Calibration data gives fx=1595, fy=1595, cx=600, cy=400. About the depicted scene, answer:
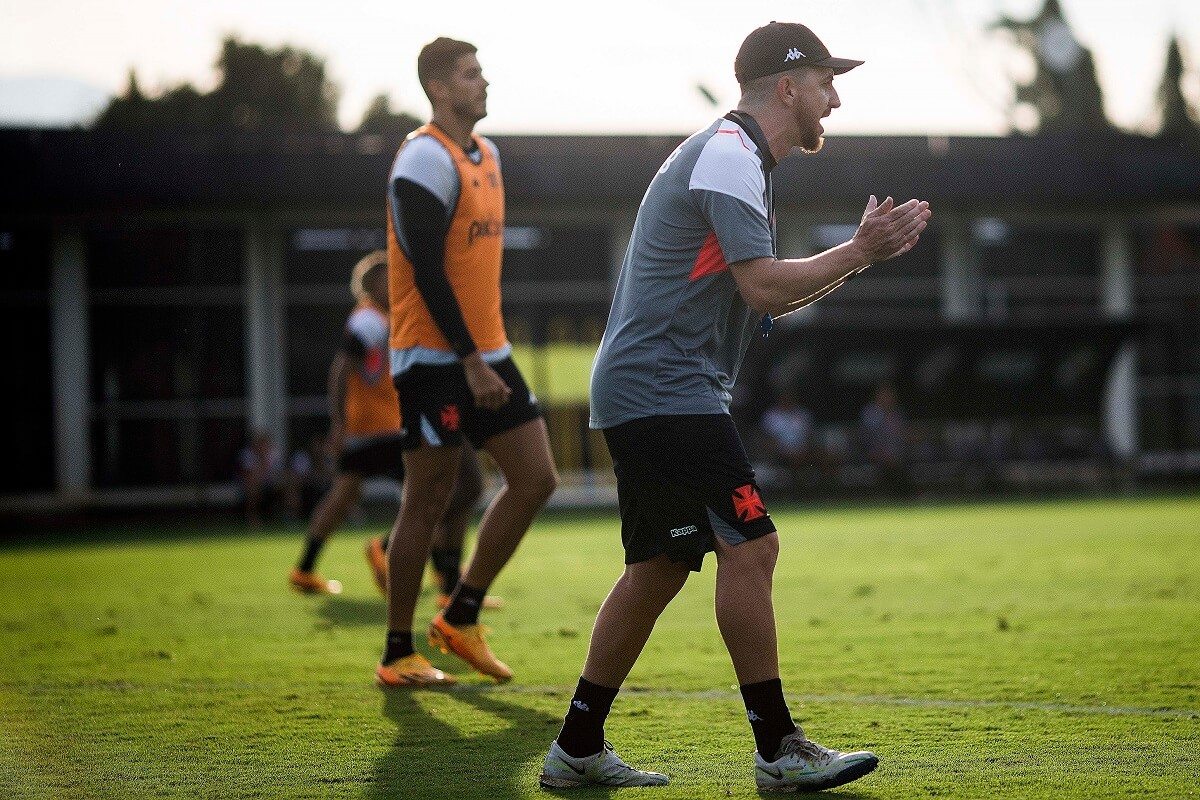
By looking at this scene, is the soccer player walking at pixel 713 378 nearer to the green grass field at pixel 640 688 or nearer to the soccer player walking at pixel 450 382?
the green grass field at pixel 640 688

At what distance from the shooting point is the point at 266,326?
2684 centimetres

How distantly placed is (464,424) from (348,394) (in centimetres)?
408

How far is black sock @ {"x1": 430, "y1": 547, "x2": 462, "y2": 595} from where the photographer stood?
8.70 meters

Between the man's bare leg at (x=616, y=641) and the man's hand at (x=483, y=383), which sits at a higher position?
the man's hand at (x=483, y=383)

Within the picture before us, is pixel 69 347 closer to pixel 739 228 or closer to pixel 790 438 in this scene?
pixel 790 438

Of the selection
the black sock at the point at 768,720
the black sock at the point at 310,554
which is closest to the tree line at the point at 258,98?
the black sock at the point at 310,554

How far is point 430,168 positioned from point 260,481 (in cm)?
1739

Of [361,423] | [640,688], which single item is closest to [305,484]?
[361,423]

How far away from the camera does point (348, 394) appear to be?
32.9ft

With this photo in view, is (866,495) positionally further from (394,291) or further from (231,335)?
(394,291)

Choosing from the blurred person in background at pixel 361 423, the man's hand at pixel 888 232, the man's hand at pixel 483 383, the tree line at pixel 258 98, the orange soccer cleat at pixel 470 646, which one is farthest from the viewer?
the tree line at pixel 258 98

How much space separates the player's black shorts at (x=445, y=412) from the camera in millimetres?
6059

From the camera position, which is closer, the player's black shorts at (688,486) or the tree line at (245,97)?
the player's black shorts at (688,486)

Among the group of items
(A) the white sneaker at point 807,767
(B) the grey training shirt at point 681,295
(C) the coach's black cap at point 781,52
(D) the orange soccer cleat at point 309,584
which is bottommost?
(D) the orange soccer cleat at point 309,584
